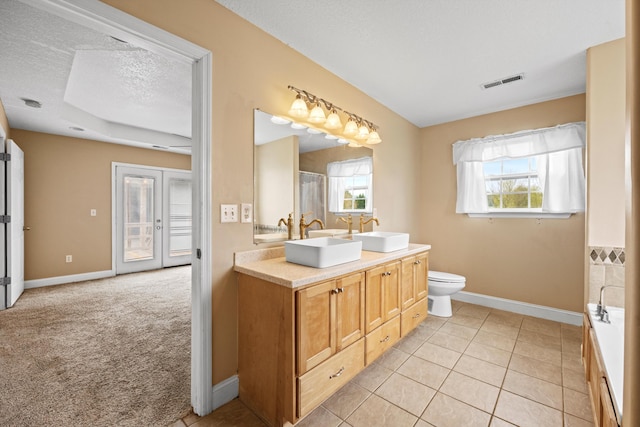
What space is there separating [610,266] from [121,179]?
648cm

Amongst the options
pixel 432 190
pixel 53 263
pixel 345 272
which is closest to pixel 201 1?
pixel 345 272

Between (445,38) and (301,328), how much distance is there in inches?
88.4

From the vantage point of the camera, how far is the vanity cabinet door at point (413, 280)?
7.65ft

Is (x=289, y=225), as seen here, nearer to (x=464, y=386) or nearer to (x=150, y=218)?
(x=464, y=386)

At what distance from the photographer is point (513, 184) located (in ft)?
10.6

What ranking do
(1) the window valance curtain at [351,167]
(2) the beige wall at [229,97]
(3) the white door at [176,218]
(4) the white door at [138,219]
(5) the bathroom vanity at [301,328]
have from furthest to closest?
(3) the white door at [176,218] < (4) the white door at [138,219] < (1) the window valance curtain at [351,167] < (2) the beige wall at [229,97] < (5) the bathroom vanity at [301,328]

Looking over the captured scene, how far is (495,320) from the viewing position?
2.95 meters

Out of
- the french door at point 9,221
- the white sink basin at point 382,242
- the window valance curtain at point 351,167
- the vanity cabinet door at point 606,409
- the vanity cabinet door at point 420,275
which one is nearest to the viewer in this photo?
the vanity cabinet door at point 606,409

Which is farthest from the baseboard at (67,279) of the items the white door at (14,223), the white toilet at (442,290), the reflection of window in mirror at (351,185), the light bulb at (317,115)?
the white toilet at (442,290)

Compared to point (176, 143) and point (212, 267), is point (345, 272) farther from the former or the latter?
point (176, 143)

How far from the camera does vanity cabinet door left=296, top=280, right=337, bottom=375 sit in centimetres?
141

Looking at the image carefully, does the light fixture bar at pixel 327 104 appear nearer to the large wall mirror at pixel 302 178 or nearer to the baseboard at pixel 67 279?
the large wall mirror at pixel 302 178

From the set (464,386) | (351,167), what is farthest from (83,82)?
(464,386)

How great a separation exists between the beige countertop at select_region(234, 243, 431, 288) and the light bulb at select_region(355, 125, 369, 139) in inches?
47.9
